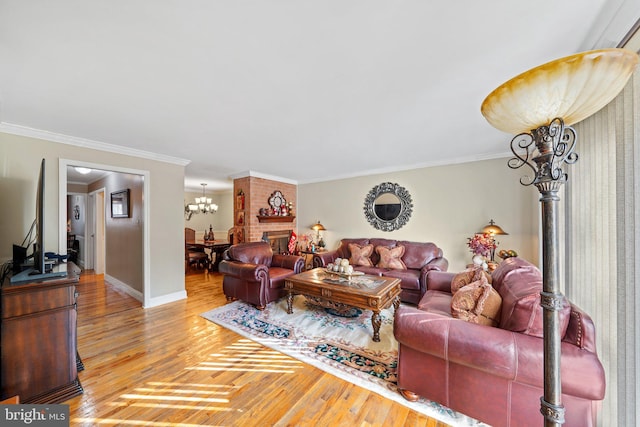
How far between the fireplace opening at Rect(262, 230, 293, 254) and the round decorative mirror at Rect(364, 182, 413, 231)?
2166mm

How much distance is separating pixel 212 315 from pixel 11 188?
2617 millimetres

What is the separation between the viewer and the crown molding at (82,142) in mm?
2518

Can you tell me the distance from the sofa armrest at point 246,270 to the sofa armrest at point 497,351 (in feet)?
7.11

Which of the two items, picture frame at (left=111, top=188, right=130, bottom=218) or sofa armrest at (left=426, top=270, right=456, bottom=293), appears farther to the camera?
picture frame at (left=111, top=188, right=130, bottom=218)

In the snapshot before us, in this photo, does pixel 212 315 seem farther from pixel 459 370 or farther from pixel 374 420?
pixel 459 370

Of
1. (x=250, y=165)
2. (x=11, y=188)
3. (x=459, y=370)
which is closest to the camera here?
(x=459, y=370)

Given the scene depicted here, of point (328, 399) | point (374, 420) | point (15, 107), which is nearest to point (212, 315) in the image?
point (328, 399)

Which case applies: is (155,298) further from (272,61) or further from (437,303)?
(437,303)

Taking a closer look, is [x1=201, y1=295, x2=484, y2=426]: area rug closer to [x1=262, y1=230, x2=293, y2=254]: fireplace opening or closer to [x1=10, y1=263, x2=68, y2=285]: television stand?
[x1=10, y1=263, x2=68, y2=285]: television stand

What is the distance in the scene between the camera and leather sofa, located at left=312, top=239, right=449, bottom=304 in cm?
355

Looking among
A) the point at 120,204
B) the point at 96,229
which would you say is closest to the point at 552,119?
the point at 120,204

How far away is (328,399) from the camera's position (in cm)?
170

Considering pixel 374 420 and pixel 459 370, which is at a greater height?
pixel 459 370

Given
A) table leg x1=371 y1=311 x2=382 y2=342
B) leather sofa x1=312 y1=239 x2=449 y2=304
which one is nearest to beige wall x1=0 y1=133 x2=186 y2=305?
leather sofa x1=312 y1=239 x2=449 y2=304
